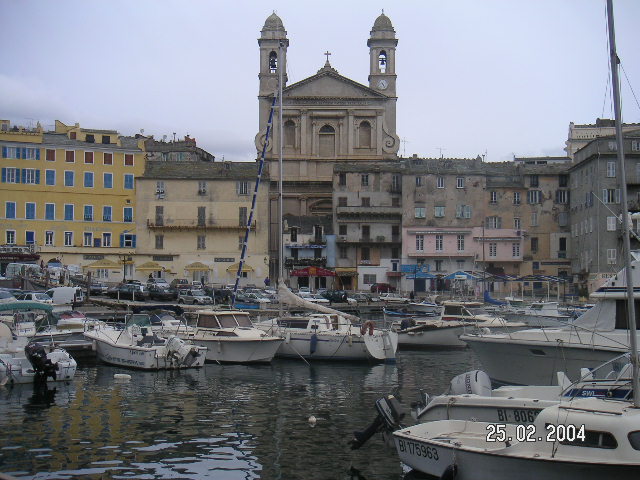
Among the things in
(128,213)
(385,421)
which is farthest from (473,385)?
(128,213)

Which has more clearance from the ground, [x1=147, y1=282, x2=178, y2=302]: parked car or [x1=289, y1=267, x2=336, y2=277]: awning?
[x1=289, y1=267, x2=336, y2=277]: awning

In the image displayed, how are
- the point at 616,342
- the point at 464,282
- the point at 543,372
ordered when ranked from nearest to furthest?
the point at 616,342 < the point at 543,372 < the point at 464,282

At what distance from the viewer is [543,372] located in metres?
26.3

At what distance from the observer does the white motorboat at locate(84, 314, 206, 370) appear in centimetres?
3209

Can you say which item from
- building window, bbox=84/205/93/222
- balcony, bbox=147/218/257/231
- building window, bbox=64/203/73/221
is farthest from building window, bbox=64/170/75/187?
balcony, bbox=147/218/257/231

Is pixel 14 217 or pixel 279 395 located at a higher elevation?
pixel 14 217

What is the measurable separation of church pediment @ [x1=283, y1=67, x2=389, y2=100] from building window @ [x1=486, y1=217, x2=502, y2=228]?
20.5 meters

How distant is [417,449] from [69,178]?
69.7 m

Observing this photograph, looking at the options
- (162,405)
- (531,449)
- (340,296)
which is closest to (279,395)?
(162,405)

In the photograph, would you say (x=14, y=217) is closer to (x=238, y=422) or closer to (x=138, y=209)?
(x=138, y=209)

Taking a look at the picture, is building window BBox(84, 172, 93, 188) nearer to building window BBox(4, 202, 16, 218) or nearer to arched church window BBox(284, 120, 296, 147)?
building window BBox(4, 202, 16, 218)

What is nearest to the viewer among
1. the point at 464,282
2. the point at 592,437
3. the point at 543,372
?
the point at 592,437

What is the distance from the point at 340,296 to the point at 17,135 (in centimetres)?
3491

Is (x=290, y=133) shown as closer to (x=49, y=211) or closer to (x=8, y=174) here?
(x=49, y=211)
